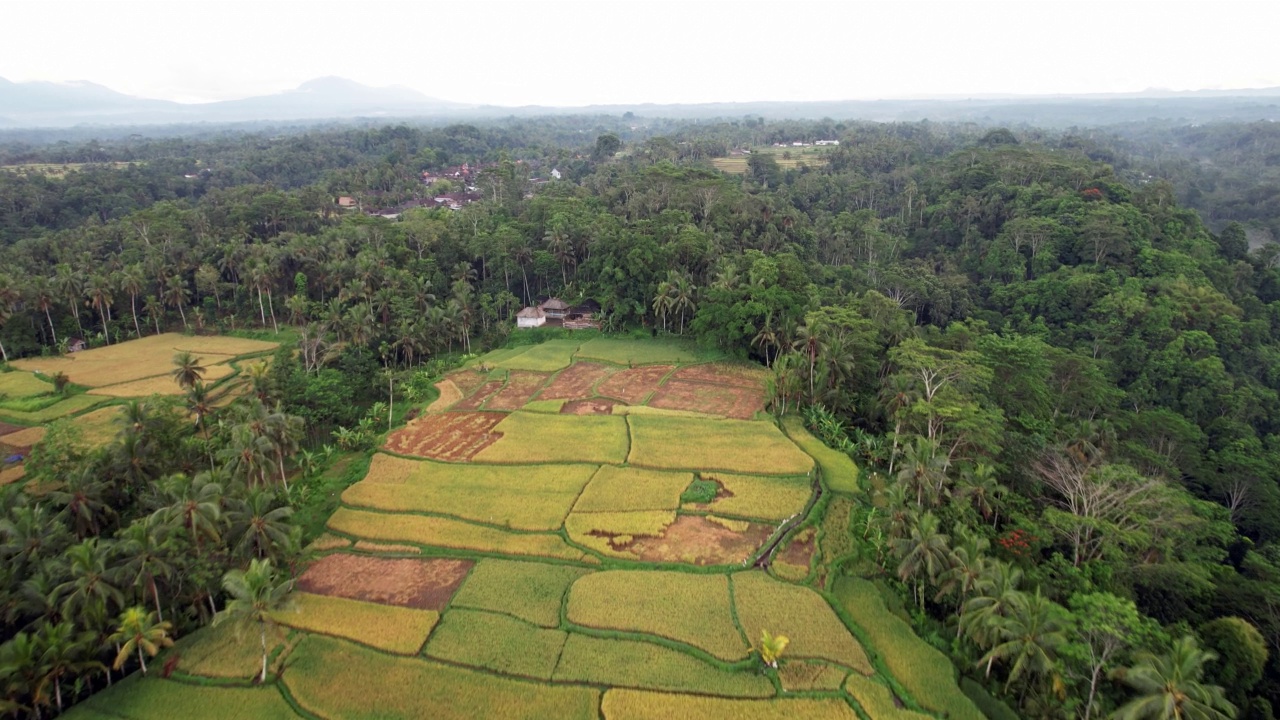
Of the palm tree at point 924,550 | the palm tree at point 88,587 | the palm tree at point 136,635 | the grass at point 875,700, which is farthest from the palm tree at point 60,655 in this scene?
the palm tree at point 924,550

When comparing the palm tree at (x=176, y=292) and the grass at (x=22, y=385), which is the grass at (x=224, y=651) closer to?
the grass at (x=22, y=385)

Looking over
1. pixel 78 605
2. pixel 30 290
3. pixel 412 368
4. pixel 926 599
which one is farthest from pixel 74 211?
pixel 926 599

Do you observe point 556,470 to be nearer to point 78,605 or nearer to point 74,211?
point 78,605

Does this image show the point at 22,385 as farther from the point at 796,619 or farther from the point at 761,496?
the point at 796,619

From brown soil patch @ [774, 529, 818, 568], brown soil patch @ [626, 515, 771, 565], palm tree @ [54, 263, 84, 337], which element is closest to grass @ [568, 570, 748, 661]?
brown soil patch @ [626, 515, 771, 565]

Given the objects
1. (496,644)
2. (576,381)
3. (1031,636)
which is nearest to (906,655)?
(1031,636)
